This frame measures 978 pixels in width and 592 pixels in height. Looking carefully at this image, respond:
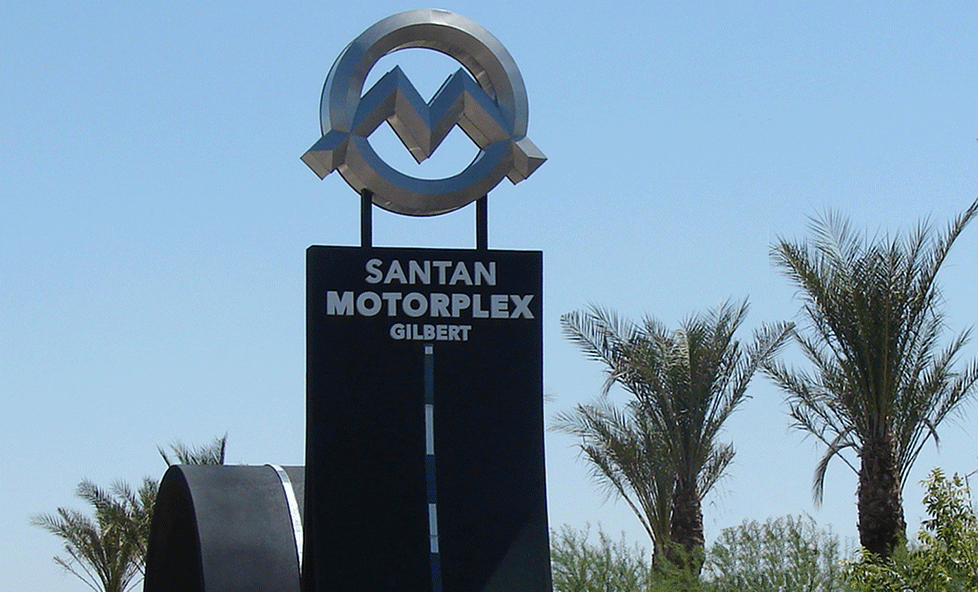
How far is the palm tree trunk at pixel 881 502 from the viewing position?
25891mm

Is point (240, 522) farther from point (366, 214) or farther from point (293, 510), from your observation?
point (366, 214)

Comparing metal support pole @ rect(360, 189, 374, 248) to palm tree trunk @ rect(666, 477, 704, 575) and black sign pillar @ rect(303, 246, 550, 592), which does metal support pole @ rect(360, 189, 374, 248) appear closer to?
black sign pillar @ rect(303, 246, 550, 592)

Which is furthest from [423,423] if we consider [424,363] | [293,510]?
[293,510]

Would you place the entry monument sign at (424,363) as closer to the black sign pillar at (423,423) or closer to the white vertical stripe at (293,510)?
the black sign pillar at (423,423)

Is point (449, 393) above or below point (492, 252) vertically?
below

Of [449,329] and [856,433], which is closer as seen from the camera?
[449,329]

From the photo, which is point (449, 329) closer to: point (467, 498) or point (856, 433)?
point (467, 498)

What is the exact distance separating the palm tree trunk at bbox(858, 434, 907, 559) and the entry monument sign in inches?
400

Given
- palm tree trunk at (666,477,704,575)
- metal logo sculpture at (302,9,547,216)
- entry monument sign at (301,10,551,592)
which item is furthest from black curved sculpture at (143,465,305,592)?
palm tree trunk at (666,477,704,575)

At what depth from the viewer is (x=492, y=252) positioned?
1766cm

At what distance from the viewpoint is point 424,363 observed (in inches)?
679

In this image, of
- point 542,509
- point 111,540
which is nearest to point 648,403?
point 542,509

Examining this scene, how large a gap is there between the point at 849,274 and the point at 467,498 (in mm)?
11237

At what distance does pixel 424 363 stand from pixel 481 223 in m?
1.72
